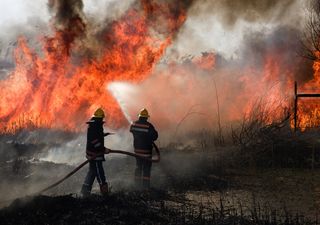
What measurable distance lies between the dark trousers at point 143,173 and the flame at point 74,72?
1090 centimetres

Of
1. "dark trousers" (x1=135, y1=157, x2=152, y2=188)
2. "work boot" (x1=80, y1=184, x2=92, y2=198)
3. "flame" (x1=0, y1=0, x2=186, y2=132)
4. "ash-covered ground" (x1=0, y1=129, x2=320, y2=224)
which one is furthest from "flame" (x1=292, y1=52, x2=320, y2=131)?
"work boot" (x1=80, y1=184, x2=92, y2=198)

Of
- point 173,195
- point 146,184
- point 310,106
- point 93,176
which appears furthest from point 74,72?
point 310,106

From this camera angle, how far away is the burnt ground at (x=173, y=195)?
7.22 meters

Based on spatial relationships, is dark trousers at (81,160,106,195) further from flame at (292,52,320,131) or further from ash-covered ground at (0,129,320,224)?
flame at (292,52,320,131)

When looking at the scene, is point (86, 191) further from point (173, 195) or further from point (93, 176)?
point (173, 195)

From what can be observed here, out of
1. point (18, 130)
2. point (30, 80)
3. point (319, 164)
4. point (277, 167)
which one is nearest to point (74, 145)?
point (18, 130)

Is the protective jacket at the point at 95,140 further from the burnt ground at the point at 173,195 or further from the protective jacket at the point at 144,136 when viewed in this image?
the protective jacket at the point at 144,136

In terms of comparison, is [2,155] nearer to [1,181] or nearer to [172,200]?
[1,181]

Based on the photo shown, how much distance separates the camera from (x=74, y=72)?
19922 mm

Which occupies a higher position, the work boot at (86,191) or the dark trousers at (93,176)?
the dark trousers at (93,176)

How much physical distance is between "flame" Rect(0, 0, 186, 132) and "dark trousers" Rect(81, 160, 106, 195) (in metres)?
11.6

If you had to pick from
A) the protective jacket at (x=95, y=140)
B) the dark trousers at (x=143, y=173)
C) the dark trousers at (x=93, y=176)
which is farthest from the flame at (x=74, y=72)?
the dark trousers at (x=93, y=176)

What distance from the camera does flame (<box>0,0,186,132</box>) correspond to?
2006cm

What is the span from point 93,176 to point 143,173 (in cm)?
149
